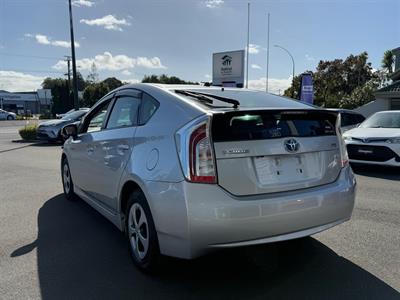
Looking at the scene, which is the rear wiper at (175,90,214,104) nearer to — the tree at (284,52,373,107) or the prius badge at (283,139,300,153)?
the prius badge at (283,139,300,153)

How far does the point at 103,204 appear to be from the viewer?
4.35m

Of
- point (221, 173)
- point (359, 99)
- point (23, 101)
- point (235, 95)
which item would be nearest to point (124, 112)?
point (235, 95)

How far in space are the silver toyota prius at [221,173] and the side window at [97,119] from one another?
0.93m

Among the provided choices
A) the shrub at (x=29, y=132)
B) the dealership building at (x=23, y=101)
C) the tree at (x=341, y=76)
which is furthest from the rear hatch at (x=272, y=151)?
the dealership building at (x=23, y=101)

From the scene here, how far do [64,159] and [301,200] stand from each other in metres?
4.31

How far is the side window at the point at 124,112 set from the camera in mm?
3869

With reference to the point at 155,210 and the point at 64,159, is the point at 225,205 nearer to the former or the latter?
the point at 155,210

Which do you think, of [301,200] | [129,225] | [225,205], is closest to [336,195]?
[301,200]

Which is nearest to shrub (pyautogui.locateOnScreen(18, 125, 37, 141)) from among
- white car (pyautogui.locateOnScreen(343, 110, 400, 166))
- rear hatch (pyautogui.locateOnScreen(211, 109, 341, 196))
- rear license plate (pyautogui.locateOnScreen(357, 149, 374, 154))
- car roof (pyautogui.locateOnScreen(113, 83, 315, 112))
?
white car (pyautogui.locateOnScreen(343, 110, 400, 166))

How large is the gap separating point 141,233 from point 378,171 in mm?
7310

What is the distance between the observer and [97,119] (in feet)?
16.2

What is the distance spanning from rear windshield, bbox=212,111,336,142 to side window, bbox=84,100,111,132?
84.1 inches

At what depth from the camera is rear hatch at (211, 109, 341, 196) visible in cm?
288

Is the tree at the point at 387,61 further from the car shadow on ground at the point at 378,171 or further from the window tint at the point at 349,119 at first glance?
the car shadow on ground at the point at 378,171
